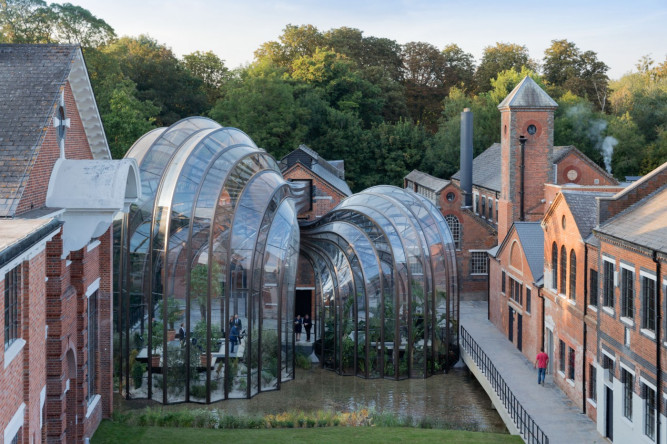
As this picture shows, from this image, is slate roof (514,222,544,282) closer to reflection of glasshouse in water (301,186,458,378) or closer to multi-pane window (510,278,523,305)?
→ multi-pane window (510,278,523,305)

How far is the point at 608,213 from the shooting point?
21.9 metres

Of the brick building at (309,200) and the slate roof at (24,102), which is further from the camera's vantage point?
the brick building at (309,200)

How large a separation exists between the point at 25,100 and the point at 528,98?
102ft

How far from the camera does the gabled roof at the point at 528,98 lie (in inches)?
1631

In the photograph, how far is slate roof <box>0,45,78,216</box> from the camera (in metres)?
14.2

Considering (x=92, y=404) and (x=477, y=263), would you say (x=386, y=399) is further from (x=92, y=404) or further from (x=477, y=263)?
(x=477, y=263)

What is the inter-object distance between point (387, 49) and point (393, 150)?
89.0 ft

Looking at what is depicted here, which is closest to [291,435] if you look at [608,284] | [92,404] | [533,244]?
[92,404]

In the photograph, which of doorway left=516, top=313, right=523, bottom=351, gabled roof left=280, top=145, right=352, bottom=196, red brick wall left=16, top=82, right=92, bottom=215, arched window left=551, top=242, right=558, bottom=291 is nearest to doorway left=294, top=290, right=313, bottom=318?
gabled roof left=280, top=145, right=352, bottom=196

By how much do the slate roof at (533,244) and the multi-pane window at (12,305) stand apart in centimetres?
2177

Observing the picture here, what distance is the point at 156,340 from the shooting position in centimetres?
2623

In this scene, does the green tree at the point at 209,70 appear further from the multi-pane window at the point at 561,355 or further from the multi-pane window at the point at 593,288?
the multi-pane window at the point at 593,288

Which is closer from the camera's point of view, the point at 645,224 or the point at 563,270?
the point at 645,224

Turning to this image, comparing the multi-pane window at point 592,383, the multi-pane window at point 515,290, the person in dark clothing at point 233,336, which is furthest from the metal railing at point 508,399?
the person in dark clothing at point 233,336
